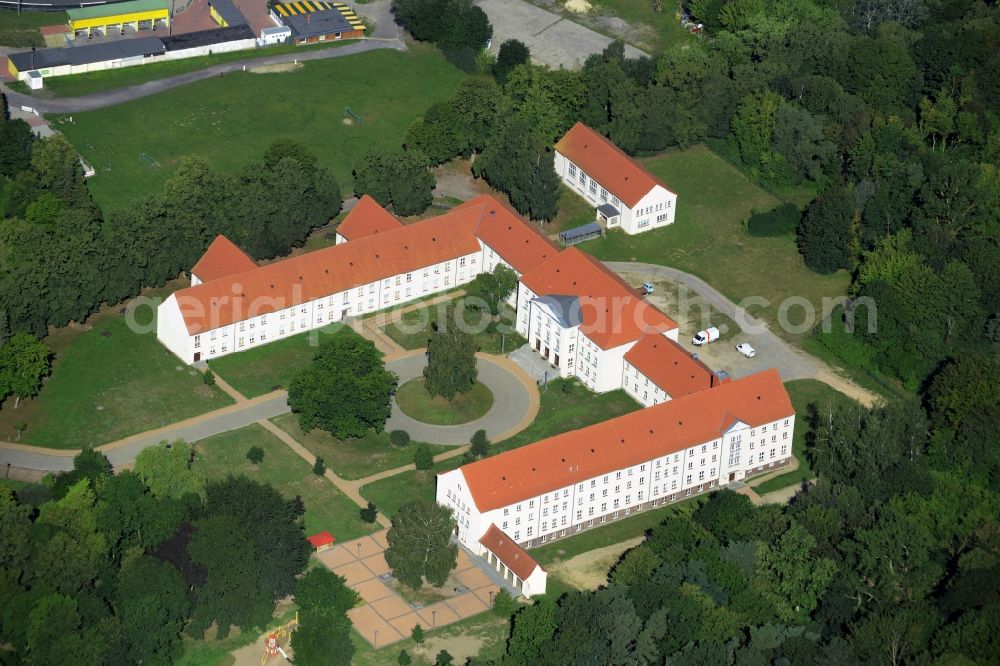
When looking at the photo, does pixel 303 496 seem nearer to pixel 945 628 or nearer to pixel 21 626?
pixel 21 626

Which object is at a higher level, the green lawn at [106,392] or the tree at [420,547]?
the tree at [420,547]

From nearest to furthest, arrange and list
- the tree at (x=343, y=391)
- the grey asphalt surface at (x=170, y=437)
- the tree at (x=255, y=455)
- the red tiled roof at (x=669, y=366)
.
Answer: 1. the grey asphalt surface at (x=170, y=437)
2. the tree at (x=255, y=455)
3. the tree at (x=343, y=391)
4. the red tiled roof at (x=669, y=366)

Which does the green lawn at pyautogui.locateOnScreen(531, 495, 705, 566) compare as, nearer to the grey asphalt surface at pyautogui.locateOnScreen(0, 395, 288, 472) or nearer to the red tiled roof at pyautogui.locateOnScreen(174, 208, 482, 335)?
the grey asphalt surface at pyautogui.locateOnScreen(0, 395, 288, 472)

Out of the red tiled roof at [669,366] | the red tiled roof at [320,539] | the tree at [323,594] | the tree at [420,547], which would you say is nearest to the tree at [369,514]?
the red tiled roof at [320,539]

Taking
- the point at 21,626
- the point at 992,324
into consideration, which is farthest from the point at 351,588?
the point at 992,324

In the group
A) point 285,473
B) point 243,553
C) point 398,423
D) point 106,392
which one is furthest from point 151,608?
point 398,423

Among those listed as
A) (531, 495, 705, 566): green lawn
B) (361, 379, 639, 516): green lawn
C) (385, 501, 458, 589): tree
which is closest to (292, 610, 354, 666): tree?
(385, 501, 458, 589): tree

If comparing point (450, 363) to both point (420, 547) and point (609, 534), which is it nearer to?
point (609, 534)

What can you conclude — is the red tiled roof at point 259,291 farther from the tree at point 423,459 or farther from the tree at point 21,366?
the tree at point 423,459
